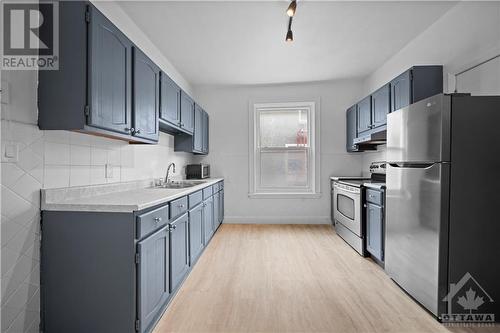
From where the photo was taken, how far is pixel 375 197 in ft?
9.82

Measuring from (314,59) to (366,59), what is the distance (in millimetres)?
793

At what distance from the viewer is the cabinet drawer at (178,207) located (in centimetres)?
216

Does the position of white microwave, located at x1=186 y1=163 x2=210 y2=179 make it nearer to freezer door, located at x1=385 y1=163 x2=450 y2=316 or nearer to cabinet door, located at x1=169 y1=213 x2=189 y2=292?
cabinet door, located at x1=169 y1=213 x2=189 y2=292

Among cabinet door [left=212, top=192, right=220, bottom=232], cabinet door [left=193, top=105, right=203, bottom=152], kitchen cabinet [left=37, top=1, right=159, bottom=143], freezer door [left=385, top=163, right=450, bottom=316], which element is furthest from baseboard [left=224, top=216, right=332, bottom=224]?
kitchen cabinet [left=37, top=1, right=159, bottom=143]

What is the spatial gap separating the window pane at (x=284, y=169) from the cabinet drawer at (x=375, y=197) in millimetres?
1868

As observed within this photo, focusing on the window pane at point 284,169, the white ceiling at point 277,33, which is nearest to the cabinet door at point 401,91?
the white ceiling at point 277,33

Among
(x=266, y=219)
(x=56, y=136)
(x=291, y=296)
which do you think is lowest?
(x=291, y=296)

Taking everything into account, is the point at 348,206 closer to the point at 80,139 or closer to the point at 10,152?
the point at 80,139

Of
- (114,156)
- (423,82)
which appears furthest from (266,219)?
(423,82)

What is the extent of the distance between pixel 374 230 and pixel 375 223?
92 mm

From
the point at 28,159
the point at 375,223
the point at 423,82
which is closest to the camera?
the point at 28,159

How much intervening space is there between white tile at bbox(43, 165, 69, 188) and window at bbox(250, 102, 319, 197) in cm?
346

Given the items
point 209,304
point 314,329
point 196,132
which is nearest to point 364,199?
point 314,329

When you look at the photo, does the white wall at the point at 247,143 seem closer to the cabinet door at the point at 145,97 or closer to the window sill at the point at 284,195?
the window sill at the point at 284,195
